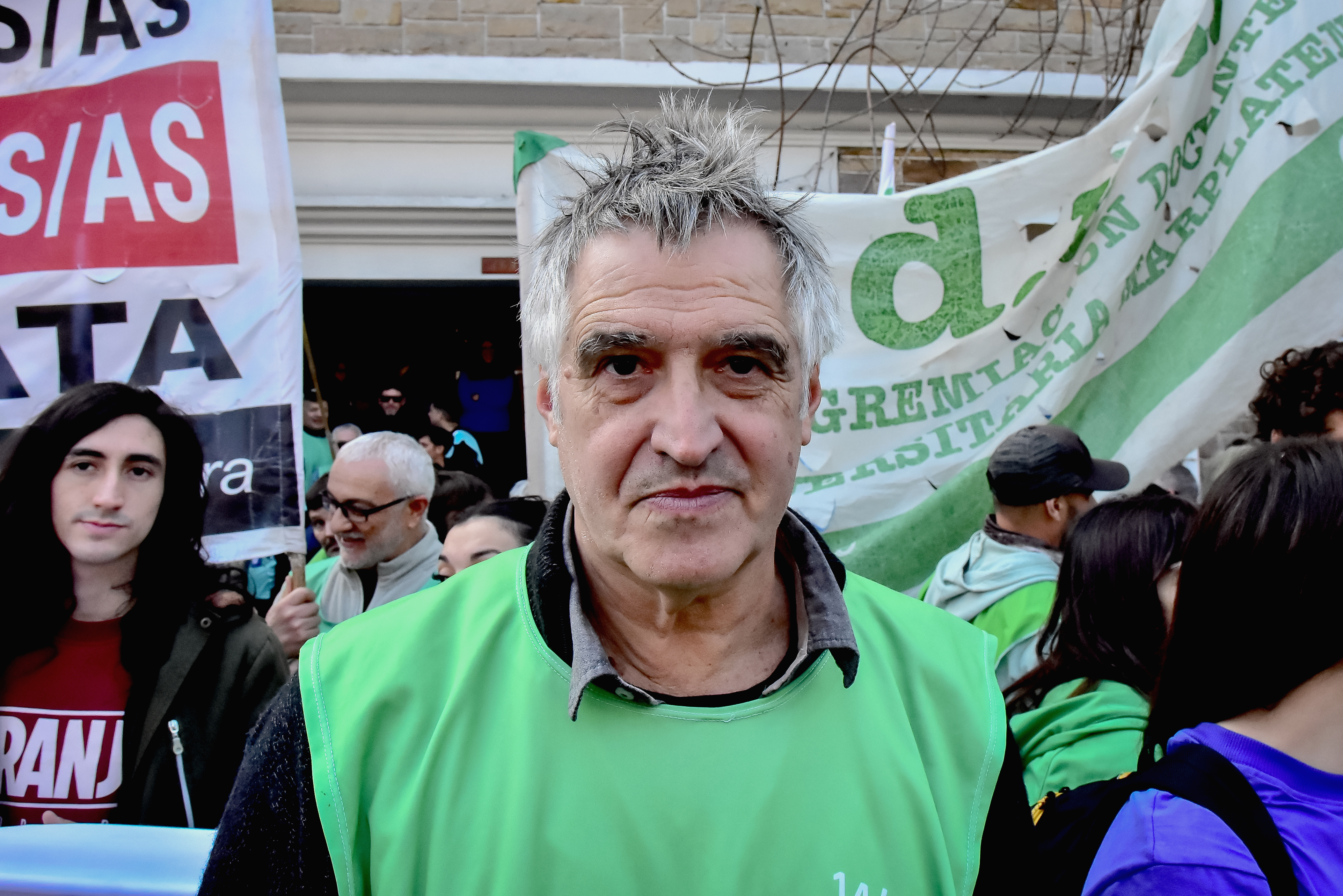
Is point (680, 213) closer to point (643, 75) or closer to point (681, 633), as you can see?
point (681, 633)

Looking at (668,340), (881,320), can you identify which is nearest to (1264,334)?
(881,320)

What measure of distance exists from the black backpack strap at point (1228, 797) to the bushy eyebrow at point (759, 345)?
792 millimetres

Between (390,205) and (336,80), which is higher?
(336,80)

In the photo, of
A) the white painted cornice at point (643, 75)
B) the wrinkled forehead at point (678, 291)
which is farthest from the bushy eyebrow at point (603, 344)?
the white painted cornice at point (643, 75)

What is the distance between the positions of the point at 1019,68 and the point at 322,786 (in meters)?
5.71

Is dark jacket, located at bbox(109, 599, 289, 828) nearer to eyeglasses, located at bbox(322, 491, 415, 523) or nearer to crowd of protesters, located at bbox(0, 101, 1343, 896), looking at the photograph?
crowd of protesters, located at bbox(0, 101, 1343, 896)

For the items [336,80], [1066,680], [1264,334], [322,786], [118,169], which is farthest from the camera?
[336,80]

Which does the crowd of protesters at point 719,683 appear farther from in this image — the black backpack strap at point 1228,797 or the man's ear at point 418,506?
the man's ear at point 418,506

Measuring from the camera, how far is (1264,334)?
3.07 m

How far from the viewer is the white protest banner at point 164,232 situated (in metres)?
2.77

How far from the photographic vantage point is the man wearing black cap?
107 inches

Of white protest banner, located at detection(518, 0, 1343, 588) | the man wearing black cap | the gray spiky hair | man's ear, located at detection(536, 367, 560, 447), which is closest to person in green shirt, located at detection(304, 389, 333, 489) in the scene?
white protest banner, located at detection(518, 0, 1343, 588)

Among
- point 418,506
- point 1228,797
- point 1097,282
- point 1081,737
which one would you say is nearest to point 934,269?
point 1097,282

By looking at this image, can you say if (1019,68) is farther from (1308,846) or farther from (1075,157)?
(1308,846)
